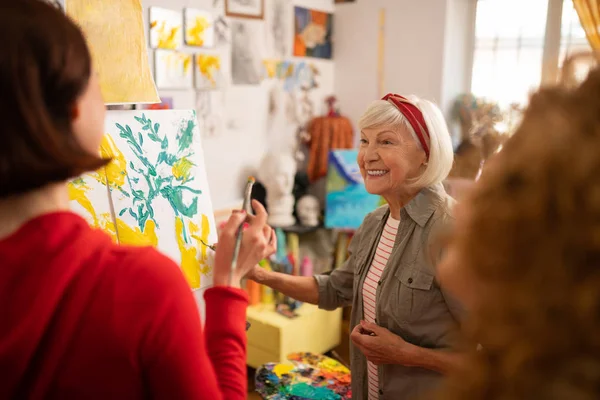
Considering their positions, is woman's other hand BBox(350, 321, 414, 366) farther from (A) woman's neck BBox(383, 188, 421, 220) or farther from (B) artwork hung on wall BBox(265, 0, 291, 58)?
(B) artwork hung on wall BBox(265, 0, 291, 58)

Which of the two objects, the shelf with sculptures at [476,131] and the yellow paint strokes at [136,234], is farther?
the shelf with sculptures at [476,131]

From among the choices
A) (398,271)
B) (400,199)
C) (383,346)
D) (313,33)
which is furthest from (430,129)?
(313,33)

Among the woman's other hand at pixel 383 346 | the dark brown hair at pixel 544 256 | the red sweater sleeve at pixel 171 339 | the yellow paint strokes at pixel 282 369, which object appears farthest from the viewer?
the yellow paint strokes at pixel 282 369

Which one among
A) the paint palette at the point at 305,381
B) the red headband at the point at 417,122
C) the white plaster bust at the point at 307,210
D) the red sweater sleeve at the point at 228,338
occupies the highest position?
the red headband at the point at 417,122

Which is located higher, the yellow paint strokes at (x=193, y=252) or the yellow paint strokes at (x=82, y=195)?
the yellow paint strokes at (x=82, y=195)

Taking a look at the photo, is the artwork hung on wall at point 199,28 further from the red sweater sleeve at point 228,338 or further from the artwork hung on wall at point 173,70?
the red sweater sleeve at point 228,338

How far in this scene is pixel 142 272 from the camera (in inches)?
23.6

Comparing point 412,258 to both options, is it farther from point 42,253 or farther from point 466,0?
point 466,0

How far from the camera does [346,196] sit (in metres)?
3.19

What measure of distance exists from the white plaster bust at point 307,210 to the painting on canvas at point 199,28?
1.11 metres

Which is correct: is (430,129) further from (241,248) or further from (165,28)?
(165,28)

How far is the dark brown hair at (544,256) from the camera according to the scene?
1.47ft

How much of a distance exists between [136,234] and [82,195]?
171mm

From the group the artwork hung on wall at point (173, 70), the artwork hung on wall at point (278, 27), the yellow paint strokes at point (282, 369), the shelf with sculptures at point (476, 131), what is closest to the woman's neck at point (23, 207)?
the yellow paint strokes at point (282, 369)
